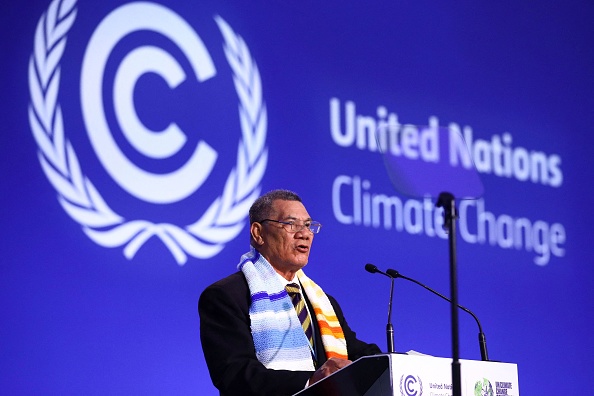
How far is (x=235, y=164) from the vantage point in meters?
4.89

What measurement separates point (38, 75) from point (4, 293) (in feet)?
3.12

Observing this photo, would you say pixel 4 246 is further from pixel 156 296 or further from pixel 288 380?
pixel 288 380

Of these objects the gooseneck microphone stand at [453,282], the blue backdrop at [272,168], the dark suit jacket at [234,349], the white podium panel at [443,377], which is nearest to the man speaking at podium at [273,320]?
the dark suit jacket at [234,349]

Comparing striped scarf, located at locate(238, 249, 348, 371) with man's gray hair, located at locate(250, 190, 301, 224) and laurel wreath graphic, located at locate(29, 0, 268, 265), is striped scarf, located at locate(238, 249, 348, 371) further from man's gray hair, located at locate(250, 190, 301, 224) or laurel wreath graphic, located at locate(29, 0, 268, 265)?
laurel wreath graphic, located at locate(29, 0, 268, 265)

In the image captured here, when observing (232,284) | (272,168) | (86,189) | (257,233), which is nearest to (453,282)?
(232,284)

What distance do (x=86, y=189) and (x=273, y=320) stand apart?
119 cm

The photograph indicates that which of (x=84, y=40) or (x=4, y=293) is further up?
(x=84, y=40)

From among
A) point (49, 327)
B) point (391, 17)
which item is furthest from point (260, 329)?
point (391, 17)

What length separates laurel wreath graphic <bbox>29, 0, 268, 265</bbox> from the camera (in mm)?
4301

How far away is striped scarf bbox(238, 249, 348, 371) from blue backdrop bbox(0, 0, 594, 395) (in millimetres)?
810

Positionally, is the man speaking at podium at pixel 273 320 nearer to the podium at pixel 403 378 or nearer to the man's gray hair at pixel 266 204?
the man's gray hair at pixel 266 204

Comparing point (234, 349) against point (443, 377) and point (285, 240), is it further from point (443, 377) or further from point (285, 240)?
point (443, 377)

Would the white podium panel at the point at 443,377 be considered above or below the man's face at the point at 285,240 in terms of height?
below

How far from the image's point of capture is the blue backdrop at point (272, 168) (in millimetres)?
4277
